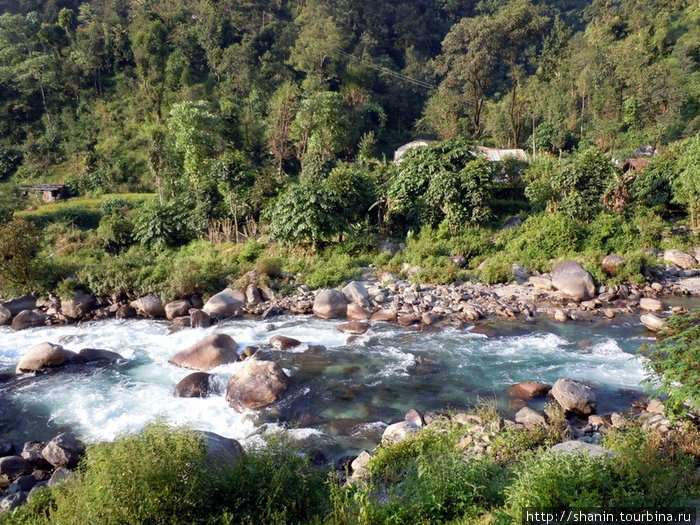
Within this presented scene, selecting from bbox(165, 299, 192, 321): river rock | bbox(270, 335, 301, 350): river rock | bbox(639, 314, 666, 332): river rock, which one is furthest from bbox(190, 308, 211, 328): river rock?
bbox(639, 314, 666, 332): river rock

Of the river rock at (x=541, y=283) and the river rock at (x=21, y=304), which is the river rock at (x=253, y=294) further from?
the river rock at (x=541, y=283)

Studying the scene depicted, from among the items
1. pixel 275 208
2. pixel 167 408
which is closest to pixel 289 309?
pixel 275 208

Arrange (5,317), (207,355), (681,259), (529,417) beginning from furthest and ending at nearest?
(681,259) → (5,317) → (207,355) → (529,417)

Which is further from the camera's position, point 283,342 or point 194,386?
point 283,342

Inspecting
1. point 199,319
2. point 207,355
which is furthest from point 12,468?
point 199,319

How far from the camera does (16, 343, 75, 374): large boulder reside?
11281 mm

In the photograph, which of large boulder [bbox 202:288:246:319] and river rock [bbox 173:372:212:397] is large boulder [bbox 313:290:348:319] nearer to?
large boulder [bbox 202:288:246:319]

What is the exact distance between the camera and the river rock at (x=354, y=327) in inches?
518

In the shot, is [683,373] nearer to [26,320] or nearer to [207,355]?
[207,355]

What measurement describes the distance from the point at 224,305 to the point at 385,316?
16.4 ft

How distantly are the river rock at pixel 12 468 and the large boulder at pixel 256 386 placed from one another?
337cm

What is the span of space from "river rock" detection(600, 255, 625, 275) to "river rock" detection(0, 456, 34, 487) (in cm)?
1539

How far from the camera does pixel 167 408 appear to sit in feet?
30.7

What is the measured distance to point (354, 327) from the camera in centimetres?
1328
